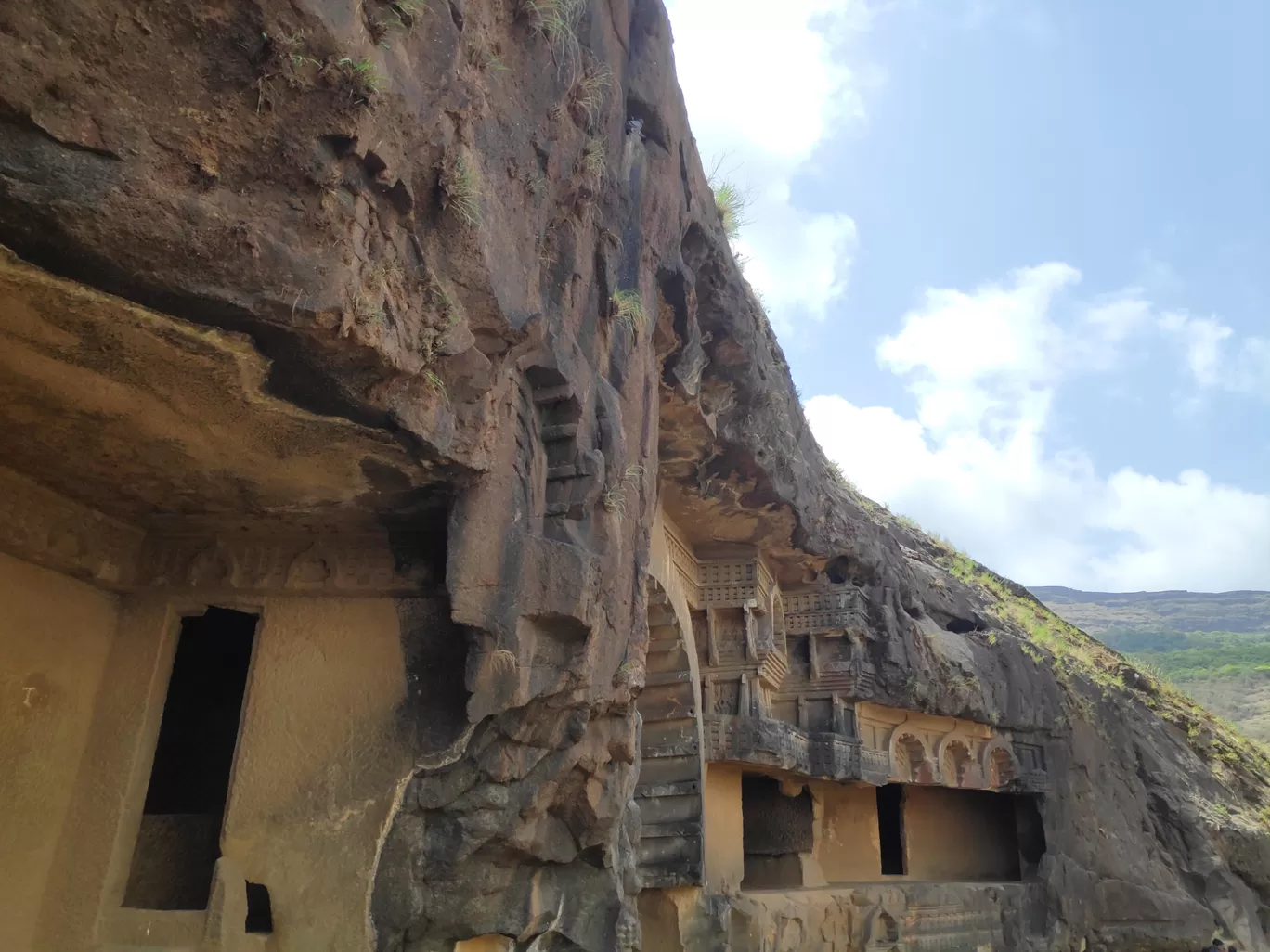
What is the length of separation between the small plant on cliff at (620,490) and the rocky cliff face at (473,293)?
0.07 ft

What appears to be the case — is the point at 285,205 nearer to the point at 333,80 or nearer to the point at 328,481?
the point at 333,80

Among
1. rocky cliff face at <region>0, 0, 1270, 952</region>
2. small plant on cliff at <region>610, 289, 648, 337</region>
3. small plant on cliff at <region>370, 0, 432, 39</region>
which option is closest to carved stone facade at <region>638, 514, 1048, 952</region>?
rocky cliff face at <region>0, 0, 1270, 952</region>

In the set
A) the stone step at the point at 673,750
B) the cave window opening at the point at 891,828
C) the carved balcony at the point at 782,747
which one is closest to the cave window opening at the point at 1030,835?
the cave window opening at the point at 891,828

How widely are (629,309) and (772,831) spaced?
7766 mm

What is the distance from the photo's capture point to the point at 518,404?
5.00 meters

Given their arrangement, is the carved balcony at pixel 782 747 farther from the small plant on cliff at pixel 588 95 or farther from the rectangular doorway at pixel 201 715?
the small plant on cliff at pixel 588 95

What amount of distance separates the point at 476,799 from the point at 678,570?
5.19 m

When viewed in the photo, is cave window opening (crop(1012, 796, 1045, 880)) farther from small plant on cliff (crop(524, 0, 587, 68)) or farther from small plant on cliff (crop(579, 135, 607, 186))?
small plant on cliff (crop(524, 0, 587, 68))

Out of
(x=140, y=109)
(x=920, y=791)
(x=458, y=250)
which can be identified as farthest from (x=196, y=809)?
(x=920, y=791)

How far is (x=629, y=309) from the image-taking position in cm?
600

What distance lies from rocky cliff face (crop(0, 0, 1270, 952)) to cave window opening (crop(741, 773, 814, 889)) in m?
2.27

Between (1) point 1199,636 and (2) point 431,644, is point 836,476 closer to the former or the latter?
(2) point 431,644

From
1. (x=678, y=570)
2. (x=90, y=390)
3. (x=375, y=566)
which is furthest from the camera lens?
(x=678, y=570)

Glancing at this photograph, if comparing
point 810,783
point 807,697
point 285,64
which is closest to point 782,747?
point 807,697
